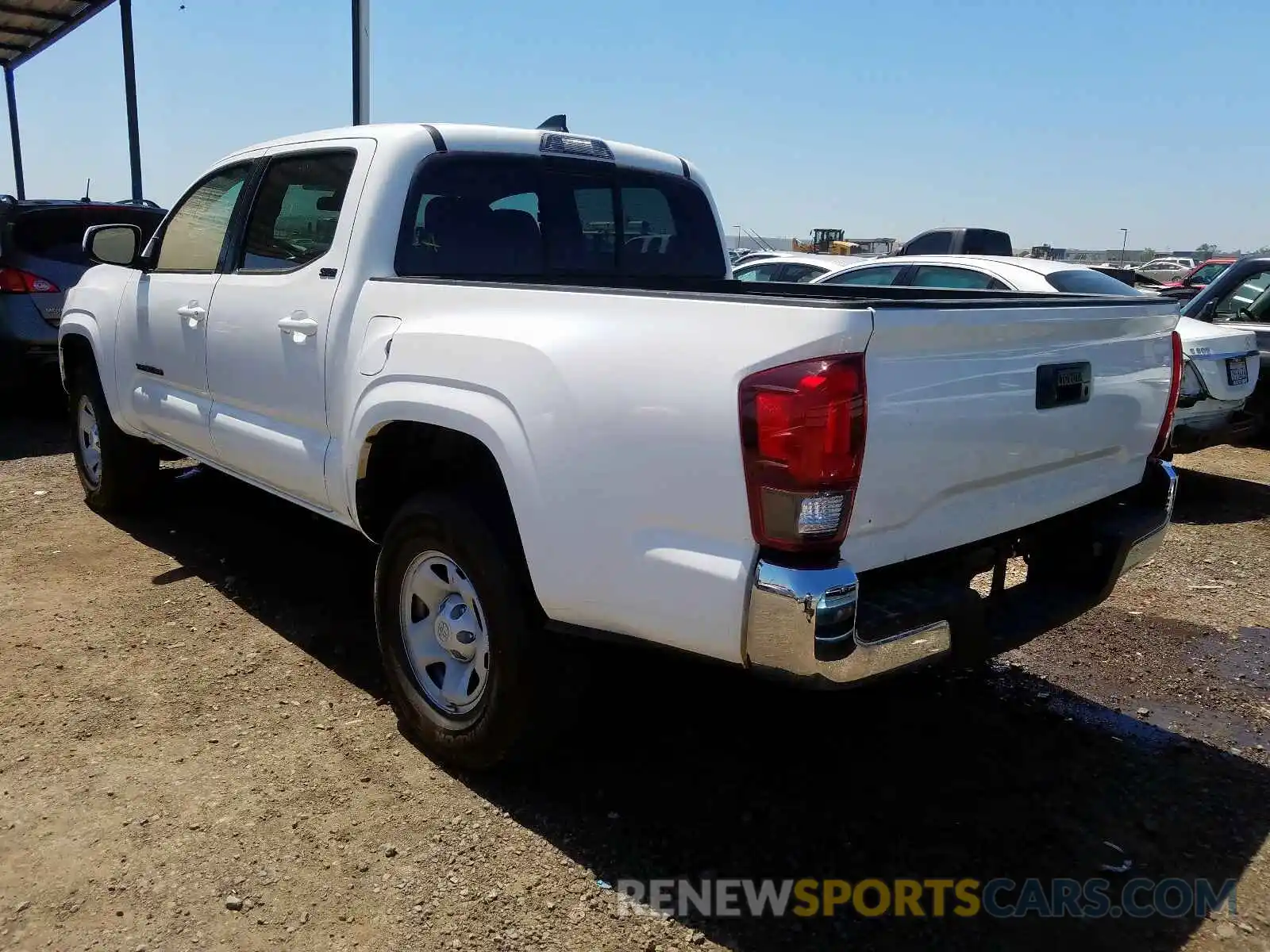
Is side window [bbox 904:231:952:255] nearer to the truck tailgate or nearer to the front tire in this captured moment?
the truck tailgate

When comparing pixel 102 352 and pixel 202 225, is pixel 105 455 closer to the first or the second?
pixel 102 352

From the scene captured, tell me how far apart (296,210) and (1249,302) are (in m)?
6.95

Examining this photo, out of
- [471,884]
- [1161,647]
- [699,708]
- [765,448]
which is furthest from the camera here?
[1161,647]

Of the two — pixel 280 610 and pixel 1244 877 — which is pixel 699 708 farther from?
pixel 280 610

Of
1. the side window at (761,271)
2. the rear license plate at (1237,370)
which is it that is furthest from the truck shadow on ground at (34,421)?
the rear license plate at (1237,370)

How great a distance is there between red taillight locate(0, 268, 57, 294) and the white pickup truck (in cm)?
450

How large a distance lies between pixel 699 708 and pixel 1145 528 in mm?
1594

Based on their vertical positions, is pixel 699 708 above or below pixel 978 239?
below

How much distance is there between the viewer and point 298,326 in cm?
347

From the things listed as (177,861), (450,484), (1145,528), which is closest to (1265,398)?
(1145,528)

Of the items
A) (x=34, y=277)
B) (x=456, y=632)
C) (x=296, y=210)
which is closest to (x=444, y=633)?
(x=456, y=632)

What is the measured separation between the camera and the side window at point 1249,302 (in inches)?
290

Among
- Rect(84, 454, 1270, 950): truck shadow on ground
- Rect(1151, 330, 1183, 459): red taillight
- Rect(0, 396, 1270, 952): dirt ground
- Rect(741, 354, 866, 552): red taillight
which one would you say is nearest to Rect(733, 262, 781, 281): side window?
Rect(0, 396, 1270, 952): dirt ground

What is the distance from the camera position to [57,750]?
321 centimetres
